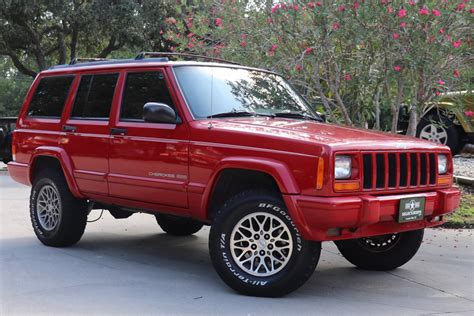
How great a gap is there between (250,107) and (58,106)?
2.35 meters

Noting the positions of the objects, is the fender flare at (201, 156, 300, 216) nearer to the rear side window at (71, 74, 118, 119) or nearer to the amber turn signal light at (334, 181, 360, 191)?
the amber turn signal light at (334, 181, 360, 191)

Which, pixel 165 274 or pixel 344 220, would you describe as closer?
pixel 344 220

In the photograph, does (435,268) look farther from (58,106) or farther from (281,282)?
(58,106)

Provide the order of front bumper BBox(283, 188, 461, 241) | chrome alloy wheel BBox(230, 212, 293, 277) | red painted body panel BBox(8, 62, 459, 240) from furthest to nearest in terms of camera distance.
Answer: chrome alloy wheel BBox(230, 212, 293, 277) < red painted body panel BBox(8, 62, 459, 240) < front bumper BBox(283, 188, 461, 241)

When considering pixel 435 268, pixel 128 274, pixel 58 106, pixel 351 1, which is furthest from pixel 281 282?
pixel 351 1

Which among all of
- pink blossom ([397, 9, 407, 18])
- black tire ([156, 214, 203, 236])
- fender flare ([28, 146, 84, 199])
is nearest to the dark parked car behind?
black tire ([156, 214, 203, 236])

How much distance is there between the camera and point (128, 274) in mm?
6039

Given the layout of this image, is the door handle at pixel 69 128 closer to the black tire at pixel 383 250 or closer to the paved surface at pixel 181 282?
the paved surface at pixel 181 282

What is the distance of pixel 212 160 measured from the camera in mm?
5531

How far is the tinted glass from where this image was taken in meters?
6.18

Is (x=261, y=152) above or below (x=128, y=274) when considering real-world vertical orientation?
above

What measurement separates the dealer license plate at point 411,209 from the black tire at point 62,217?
3423 mm

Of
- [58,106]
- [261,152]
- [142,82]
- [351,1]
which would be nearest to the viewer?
[261,152]

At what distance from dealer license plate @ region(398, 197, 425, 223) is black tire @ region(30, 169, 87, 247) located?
3.42 metres
